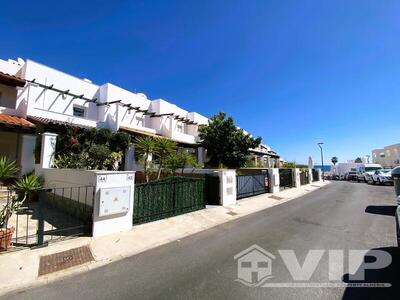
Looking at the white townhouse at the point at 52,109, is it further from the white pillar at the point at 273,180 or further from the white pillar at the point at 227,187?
the white pillar at the point at 227,187

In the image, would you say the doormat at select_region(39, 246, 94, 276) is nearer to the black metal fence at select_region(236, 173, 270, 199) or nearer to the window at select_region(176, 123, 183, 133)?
the black metal fence at select_region(236, 173, 270, 199)

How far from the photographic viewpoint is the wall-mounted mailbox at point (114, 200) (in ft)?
21.2

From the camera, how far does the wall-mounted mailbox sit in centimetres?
645

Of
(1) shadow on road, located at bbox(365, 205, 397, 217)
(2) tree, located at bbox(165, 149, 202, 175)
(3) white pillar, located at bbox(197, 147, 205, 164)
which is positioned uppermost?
(3) white pillar, located at bbox(197, 147, 205, 164)

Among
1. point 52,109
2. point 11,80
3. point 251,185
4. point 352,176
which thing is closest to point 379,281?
point 251,185

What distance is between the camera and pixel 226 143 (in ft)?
63.3

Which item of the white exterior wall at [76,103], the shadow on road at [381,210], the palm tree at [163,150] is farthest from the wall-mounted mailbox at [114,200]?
the shadow on road at [381,210]

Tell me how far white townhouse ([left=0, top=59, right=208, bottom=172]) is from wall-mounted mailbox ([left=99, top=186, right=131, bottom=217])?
7861 millimetres

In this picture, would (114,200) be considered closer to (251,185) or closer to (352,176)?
(251,185)

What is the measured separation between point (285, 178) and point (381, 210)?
9354 millimetres

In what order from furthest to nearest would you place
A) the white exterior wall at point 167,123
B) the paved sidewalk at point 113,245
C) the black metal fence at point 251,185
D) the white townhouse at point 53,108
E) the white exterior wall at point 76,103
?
the white exterior wall at point 167,123 → the white exterior wall at point 76,103 → the black metal fence at point 251,185 → the white townhouse at point 53,108 → the paved sidewalk at point 113,245

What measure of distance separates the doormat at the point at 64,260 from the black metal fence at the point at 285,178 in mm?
16716

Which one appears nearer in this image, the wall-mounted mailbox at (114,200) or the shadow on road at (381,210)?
the wall-mounted mailbox at (114,200)

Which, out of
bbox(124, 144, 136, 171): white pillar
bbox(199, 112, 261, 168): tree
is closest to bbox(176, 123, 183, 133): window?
bbox(199, 112, 261, 168): tree
